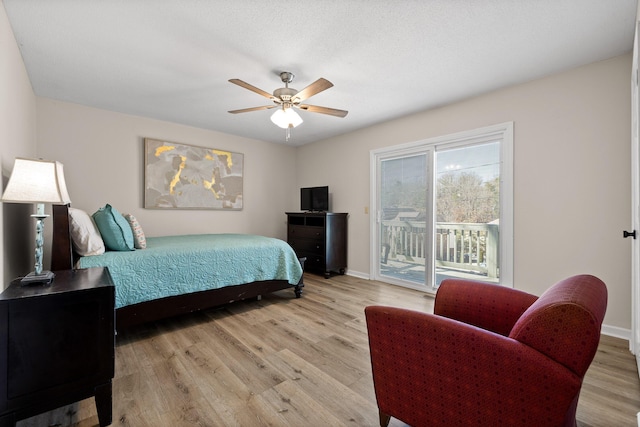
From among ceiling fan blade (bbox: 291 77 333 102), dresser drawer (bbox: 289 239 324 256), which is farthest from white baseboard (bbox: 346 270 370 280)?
ceiling fan blade (bbox: 291 77 333 102)

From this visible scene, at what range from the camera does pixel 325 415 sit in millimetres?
1431

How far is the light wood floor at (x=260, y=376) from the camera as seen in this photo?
1421mm

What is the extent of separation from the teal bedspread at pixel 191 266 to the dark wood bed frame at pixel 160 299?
6 cm

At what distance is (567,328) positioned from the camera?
0.87 meters

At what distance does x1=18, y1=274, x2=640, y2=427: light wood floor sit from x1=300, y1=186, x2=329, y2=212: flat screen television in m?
2.24

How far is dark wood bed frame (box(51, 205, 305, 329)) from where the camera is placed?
192cm

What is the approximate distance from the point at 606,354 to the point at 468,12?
262cm

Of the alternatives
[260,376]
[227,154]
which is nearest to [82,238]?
[260,376]

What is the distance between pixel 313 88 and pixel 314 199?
2714 millimetres

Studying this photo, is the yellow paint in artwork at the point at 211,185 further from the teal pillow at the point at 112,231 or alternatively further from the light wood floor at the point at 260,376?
the light wood floor at the point at 260,376

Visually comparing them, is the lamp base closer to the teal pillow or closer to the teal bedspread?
the teal bedspread

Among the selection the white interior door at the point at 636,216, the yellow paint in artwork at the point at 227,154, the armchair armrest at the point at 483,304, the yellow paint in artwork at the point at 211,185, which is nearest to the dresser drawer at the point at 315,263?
the yellow paint in artwork at the point at 211,185

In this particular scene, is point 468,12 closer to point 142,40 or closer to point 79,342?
point 142,40

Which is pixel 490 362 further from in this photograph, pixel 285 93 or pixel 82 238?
pixel 82 238
